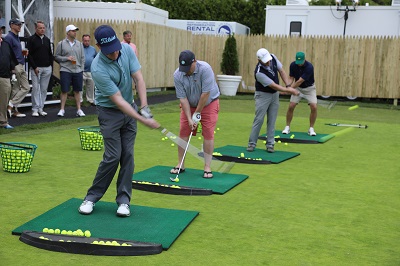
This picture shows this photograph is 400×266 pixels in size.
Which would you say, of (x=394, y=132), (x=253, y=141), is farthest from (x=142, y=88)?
(x=394, y=132)

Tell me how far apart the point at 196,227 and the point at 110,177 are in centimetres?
101

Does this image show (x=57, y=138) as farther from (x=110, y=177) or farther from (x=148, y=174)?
(x=110, y=177)

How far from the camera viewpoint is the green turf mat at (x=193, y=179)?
717cm

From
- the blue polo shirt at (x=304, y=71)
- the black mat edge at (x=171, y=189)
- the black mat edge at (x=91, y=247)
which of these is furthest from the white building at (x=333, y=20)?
the black mat edge at (x=91, y=247)

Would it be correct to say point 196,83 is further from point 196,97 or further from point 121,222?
point 121,222

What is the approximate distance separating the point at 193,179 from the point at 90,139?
2.69m

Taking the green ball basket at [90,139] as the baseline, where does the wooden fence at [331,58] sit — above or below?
above

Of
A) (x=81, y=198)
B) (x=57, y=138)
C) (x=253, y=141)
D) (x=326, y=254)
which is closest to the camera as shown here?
(x=326, y=254)

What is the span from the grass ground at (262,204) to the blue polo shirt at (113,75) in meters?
1.33

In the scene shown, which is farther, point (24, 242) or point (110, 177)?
point (110, 177)

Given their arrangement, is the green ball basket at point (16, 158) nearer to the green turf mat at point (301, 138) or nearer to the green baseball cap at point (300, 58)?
the green turf mat at point (301, 138)

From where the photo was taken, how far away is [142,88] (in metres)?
5.77

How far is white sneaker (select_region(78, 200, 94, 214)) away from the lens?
5727 millimetres

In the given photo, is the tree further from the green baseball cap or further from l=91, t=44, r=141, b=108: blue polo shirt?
l=91, t=44, r=141, b=108: blue polo shirt
